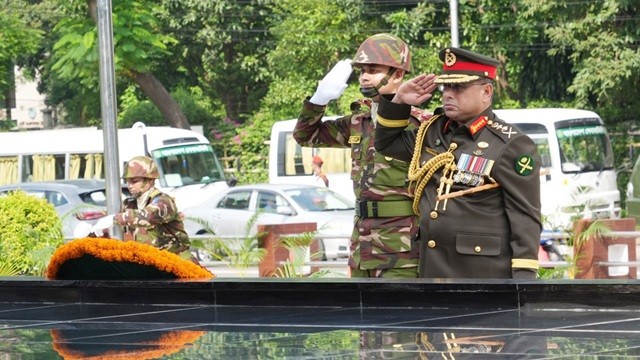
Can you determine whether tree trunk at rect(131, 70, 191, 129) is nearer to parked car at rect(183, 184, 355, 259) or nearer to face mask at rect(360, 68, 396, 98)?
parked car at rect(183, 184, 355, 259)

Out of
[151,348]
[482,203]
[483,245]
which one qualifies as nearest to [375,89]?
[482,203]

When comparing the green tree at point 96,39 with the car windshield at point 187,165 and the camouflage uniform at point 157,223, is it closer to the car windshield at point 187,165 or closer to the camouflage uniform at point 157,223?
the car windshield at point 187,165

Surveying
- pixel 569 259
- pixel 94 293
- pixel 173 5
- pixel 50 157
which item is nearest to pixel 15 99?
pixel 173 5

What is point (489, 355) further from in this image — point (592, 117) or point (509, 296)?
point (592, 117)

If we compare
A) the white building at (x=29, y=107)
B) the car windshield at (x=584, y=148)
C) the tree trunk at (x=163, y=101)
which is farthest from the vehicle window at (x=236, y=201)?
the white building at (x=29, y=107)

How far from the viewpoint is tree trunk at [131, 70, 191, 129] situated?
34594mm

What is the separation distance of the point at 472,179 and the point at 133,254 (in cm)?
131

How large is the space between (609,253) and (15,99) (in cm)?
4814

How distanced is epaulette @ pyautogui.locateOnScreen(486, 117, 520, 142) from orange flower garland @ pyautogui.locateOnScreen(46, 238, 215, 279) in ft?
4.03

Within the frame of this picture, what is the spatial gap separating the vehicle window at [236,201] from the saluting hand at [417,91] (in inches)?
631

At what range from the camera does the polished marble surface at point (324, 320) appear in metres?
3.31

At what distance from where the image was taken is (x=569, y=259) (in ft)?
35.6

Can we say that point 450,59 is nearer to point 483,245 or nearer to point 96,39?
point 483,245

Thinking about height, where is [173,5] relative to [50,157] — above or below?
above
